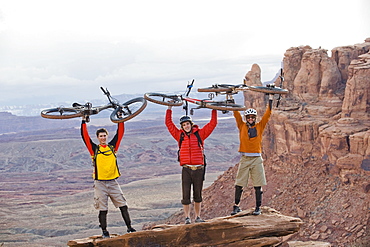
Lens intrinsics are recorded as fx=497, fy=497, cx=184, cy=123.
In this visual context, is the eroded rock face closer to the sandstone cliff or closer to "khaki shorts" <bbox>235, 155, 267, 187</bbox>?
"khaki shorts" <bbox>235, 155, 267, 187</bbox>

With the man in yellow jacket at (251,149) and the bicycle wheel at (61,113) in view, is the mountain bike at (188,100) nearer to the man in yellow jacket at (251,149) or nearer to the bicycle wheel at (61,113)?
the man in yellow jacket at (251,149)

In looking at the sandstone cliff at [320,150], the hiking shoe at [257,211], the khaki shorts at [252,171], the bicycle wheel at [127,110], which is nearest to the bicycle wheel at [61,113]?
the bicycle wheel at [127,110]

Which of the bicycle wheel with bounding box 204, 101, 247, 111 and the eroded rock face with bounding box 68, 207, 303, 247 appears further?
the bicycle wheel with bounding box 204, 101, 247, 111

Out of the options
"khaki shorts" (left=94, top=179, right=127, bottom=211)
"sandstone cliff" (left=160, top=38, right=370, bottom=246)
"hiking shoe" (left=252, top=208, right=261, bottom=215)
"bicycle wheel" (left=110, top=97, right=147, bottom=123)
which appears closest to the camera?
"khaki shorts" (left=94, top=179, right=127, bottom=211)

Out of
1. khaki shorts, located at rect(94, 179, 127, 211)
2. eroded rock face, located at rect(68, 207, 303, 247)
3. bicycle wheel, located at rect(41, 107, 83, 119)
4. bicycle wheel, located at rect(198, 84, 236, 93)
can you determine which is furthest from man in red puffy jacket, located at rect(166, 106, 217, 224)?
bicycle wheel, located at rect(41, 107, 83, 119)

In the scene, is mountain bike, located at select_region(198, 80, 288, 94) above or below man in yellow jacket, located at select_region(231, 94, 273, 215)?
above

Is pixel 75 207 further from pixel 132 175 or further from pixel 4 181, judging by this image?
pixel 4 181

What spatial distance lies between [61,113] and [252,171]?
5131 mm

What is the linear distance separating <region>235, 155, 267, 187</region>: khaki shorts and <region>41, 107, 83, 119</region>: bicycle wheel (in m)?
4.38

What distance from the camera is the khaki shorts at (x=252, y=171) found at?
12789 mm

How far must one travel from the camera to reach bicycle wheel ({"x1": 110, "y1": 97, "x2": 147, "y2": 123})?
40.9 ft

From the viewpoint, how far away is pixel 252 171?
12875 mm

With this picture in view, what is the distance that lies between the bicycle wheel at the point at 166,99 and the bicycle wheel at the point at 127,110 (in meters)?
0.26

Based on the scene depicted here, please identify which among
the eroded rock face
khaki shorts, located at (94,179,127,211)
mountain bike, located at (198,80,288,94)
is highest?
mountain bike, located at (198,80,288,94)
